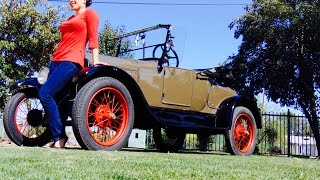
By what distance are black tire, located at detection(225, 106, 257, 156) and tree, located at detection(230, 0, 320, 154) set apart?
8091 millimetres

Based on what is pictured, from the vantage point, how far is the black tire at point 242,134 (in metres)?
6.86

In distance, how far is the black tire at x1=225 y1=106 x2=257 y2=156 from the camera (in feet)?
22.5

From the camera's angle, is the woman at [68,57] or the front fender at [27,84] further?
the front fender at [27,84]

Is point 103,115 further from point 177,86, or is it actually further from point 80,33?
point 177,86

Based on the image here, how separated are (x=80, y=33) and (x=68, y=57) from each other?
357 mm

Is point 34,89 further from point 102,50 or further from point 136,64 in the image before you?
point 102,50

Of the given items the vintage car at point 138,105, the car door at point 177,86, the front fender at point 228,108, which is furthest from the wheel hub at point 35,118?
the front fender at point 228,108

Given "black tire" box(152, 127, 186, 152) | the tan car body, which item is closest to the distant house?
"black tire" box(152, 127, 186, 152)

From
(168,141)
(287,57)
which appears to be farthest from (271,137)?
(168,141)

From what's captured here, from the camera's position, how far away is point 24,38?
1469cm

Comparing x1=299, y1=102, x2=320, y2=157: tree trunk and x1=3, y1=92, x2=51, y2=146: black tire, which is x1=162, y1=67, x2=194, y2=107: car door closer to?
x1=3, y1=92, x2=51, y2=146: black tire

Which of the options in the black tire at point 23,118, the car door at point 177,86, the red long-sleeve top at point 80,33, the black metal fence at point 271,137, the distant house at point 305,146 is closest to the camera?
the red long-sleeve top at point 80,33

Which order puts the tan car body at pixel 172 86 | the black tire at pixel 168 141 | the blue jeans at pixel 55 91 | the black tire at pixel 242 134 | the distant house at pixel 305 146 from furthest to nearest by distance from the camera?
the distant house at pixel 305 146, the black tire at pixel 168 141, the black tire at pixel 242 134, the tan car body at pixel 172 86, the blue jeans at pixel 55 91

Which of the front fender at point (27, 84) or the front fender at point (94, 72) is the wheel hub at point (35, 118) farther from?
the front fender at point (94, 72)
